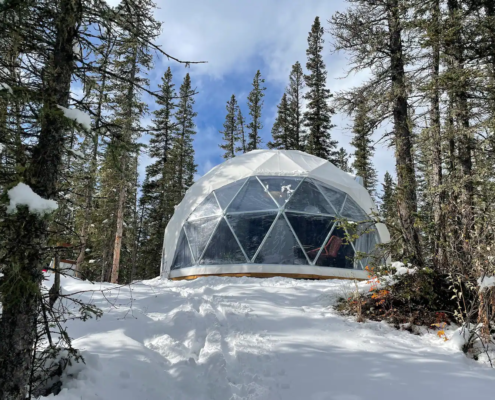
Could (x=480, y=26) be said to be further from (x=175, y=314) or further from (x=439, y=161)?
(x=175, y=314)

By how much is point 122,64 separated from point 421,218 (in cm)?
1441

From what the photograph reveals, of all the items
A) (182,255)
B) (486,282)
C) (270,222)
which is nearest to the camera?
(486,282)

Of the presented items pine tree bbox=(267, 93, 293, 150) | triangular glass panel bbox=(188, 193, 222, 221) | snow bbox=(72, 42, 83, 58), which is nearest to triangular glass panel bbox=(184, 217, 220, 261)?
triangular glass panel bbox=(188, 193, 222, 221)

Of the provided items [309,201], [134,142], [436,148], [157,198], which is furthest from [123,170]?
[157,198]

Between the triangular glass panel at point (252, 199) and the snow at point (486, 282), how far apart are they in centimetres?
607

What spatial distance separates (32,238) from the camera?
8.16 feet

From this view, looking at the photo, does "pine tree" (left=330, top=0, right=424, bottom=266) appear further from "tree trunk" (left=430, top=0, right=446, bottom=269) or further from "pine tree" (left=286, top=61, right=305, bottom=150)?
"pine tree" (left=286, top=61, right=305, bottom=150)

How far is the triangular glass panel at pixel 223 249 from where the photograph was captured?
8.80 metres

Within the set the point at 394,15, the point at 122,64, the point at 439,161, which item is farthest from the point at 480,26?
the point at 122,64

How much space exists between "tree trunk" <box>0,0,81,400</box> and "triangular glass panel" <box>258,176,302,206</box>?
7.04 m

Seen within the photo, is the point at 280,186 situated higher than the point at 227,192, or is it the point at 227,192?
the point at 280,186

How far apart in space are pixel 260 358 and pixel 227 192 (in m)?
6.97

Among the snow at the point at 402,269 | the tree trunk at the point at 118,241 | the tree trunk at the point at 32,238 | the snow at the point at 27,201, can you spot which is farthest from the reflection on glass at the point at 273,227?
the snow at the point at 27,201

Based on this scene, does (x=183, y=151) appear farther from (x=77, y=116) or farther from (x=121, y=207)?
(x=77, y=116)
